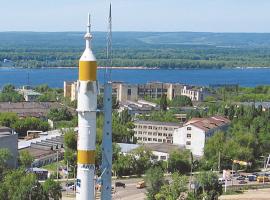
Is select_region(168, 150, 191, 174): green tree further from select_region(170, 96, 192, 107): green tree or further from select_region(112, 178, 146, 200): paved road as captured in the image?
select_region(170, 96, 192, 107): green tree

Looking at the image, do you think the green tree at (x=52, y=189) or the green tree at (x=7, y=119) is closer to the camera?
the green tree at (x=52, y=189)

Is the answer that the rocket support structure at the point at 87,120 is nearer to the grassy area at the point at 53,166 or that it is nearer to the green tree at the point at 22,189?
the green tree at the point at 22,189

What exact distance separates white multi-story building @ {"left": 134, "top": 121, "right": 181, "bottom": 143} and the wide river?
181ft

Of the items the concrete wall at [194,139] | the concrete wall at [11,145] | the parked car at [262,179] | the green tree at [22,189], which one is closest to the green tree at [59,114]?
the concrete wall at [194,139]

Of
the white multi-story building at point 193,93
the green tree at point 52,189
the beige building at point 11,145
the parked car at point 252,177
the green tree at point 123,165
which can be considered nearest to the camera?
the green tree at point 52,189

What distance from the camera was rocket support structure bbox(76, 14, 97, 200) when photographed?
12.9 m

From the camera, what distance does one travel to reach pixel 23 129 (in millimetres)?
40250

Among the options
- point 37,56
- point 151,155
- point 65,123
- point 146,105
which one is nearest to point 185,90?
point 146,105

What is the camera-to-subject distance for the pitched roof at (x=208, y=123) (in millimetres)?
34406

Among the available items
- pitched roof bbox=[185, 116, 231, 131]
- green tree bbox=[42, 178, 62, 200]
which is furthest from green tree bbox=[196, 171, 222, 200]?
pitched roof bbox=[185, 116, 231, 131]

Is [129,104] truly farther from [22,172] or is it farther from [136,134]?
[22,172]

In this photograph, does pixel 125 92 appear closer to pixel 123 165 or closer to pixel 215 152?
pixel 215 152

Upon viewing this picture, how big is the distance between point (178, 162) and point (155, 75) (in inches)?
3393

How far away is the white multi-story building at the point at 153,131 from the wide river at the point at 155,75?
181 ft
